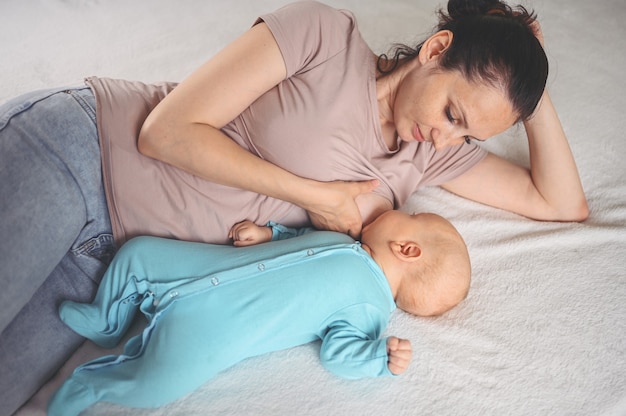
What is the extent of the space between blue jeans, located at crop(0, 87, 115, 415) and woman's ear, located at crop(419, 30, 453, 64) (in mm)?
769

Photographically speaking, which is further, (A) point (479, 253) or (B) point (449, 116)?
(A) point (479, 253)

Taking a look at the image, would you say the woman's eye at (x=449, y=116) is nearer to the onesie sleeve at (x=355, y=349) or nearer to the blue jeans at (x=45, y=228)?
the onesie sleeve at (x=355, y=349)

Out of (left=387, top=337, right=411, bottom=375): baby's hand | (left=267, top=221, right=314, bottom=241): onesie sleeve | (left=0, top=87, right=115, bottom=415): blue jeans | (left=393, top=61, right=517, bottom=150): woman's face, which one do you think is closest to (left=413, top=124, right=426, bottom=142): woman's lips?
(left=393, top=61, right=517, bottom=150): woman's face

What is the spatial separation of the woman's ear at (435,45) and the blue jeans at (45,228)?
77cm

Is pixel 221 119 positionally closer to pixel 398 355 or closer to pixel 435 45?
pixel 435 45

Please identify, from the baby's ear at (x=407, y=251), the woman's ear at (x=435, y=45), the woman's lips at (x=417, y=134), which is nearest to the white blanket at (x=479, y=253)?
the baby's ear at (x=407, y=251)

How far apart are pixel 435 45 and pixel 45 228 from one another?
0.93 metres

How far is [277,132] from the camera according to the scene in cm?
129

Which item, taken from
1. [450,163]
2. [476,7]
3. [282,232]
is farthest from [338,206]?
[476,7]

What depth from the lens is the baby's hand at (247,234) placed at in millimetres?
1375

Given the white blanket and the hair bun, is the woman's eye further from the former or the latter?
the white blanket

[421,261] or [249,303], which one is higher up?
[249,303]

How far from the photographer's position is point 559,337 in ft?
4.50

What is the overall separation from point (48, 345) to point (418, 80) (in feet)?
3.31
